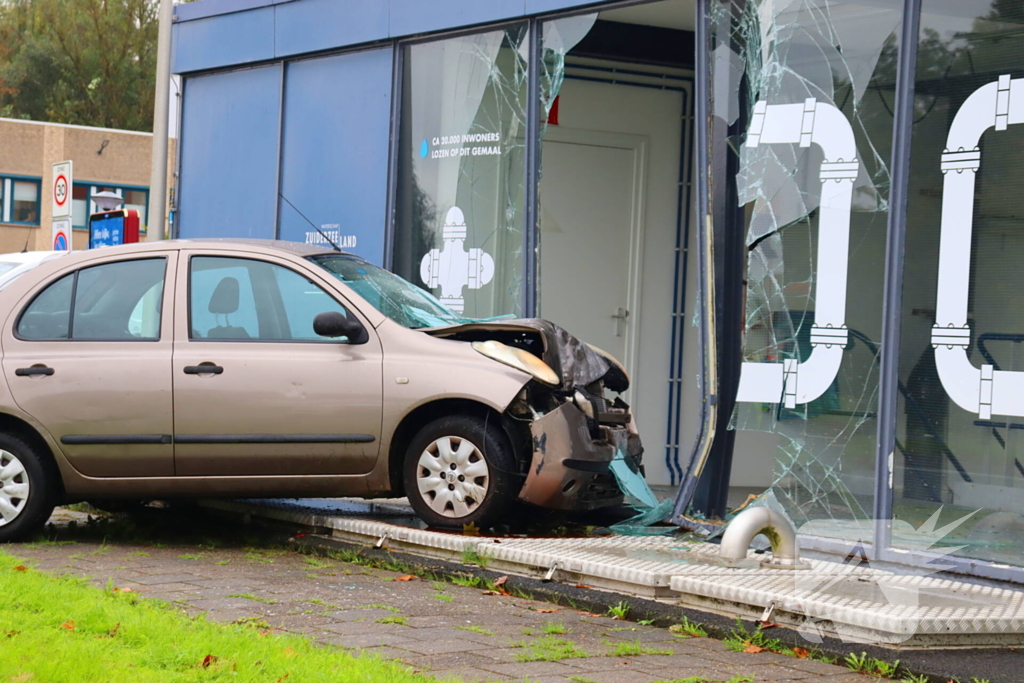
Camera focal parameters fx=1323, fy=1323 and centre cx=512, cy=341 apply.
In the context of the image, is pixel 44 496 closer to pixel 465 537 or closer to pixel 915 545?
pixel 465 537

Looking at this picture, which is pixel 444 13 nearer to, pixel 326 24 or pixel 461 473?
pixel 326 24

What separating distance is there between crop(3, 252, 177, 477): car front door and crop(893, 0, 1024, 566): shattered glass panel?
4.28 meters

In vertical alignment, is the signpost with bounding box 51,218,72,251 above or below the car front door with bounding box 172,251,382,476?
above

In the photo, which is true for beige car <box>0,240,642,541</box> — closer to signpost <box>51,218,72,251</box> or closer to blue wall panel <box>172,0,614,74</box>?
blue wall panel <box>172,0,614,74</box>

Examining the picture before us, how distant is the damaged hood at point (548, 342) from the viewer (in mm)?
7812

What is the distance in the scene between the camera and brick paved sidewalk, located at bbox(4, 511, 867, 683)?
495 centimetres

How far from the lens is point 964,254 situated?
720 cm

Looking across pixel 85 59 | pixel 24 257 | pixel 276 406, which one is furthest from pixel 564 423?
pixel 85 59

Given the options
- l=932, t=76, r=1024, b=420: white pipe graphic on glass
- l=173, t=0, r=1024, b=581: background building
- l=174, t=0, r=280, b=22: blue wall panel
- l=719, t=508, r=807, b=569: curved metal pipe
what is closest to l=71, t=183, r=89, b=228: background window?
l=174, t=0, r=280, b=22: blue wall panel

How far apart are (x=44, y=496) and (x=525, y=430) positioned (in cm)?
285

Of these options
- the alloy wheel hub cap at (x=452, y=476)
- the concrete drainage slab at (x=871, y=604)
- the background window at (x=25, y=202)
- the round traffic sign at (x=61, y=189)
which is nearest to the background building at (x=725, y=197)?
the concrete drainage slab at (x=871, y=604)

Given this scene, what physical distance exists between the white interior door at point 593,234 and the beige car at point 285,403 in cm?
330

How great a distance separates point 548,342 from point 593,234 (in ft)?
11.9

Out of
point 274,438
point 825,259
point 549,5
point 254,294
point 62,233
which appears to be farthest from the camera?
point 62,233
